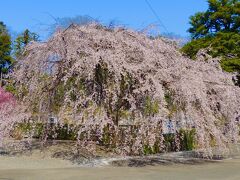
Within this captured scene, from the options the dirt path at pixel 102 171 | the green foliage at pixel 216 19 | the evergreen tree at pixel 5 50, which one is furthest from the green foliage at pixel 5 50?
the dirt path at pixel 102 171

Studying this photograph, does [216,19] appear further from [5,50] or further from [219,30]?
[5,50]

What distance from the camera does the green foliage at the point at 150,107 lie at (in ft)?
45.8

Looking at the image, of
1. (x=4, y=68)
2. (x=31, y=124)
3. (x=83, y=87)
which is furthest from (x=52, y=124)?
(x=4, y=68)

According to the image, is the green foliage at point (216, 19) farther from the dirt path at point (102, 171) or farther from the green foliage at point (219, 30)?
the dirt path at point (102, 171)

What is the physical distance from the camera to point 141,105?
47.2 feet

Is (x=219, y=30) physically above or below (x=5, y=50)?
below

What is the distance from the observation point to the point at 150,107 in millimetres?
14180

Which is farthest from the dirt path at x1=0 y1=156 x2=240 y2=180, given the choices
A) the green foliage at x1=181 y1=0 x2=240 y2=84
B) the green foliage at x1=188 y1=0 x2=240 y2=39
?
the green foliage at x1=188 y1=0 x2=240 y2=39

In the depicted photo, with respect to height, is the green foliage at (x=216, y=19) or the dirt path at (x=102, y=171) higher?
the green foliage at (x=216, y=19)

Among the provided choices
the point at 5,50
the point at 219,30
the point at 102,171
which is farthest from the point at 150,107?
the point at 5,50

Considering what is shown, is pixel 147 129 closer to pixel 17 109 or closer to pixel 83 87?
pixel 83 87

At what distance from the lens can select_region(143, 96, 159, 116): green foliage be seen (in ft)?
45.8

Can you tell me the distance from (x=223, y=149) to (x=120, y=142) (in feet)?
10.9

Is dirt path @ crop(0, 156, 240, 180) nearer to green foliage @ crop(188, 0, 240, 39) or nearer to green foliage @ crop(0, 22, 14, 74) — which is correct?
green foliage @ crop(188, 0, 240, 39)
